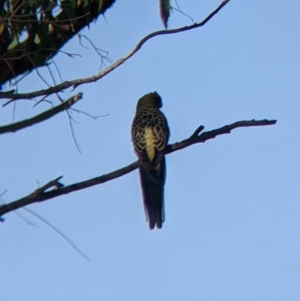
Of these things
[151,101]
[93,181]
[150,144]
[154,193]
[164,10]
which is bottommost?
[93,181]

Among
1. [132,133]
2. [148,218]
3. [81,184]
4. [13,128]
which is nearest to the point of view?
[13,128]

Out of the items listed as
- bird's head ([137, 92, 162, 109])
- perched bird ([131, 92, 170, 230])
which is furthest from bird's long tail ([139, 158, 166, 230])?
bird's head ([137, 92, 162, 109])

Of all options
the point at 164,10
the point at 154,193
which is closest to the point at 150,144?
the point at 154,193

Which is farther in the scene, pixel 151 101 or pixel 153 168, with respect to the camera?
pixel 151 101

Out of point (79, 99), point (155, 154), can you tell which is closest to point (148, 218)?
point (155, 154)

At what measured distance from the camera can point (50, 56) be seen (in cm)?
394

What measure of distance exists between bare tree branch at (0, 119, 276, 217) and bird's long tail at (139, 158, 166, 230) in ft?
2.04

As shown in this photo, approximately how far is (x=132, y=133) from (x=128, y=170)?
5.22 feet

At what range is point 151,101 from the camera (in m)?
5.45

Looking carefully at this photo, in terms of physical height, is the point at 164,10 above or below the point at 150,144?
below

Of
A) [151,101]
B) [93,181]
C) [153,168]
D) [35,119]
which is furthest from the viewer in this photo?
[151,101]

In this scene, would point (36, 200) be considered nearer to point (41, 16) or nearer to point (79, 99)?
point (79, 99)

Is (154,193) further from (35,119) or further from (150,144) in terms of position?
(35,119)

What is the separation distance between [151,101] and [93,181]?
2.48 metres
